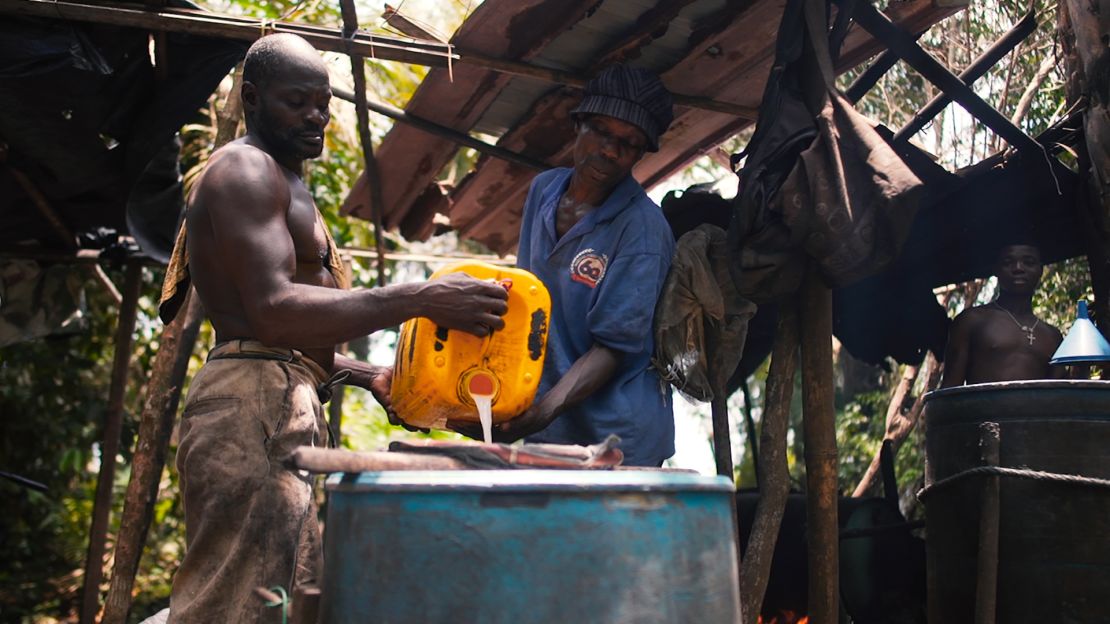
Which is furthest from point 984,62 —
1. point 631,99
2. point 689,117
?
point 631,99

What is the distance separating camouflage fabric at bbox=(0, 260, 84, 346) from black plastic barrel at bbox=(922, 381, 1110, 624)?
556 centimetres

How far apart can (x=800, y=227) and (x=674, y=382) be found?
661mm

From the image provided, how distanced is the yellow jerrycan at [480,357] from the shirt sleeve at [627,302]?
462mm

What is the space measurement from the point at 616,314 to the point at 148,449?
2.19m

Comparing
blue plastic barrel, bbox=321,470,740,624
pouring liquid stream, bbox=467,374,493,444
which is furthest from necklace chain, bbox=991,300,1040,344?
blue plastic barrel, bbox=321,470,740,624

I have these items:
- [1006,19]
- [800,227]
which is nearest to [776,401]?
[800,227]

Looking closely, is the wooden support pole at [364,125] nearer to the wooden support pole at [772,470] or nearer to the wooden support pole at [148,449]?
the wooden support pole at [148,449]

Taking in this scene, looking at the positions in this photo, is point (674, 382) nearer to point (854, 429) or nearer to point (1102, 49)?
point (1102, 49)

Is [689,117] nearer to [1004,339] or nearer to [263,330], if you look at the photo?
[1004,339]

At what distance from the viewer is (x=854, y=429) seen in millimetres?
9102

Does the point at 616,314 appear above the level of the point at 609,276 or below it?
below

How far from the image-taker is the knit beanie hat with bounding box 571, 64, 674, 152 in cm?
371

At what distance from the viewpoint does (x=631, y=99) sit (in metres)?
3.71

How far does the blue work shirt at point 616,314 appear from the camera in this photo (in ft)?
11.5
